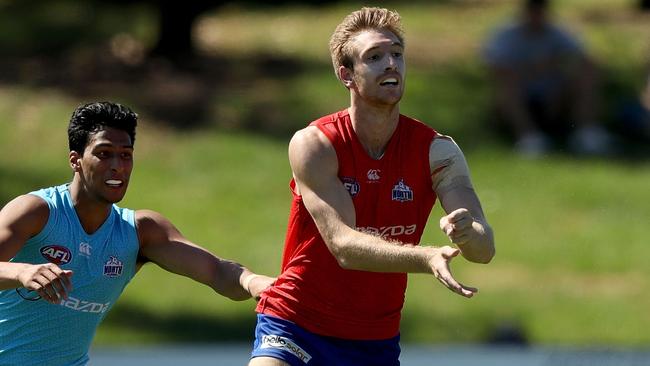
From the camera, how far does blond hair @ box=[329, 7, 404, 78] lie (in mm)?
6441

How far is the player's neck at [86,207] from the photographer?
21.1ft

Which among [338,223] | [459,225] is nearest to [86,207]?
[338,223]

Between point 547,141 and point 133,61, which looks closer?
point 547,141

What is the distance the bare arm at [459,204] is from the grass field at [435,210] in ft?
20.0

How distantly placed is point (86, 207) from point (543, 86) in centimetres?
906

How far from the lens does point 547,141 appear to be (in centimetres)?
1496

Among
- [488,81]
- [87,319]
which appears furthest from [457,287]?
[488,81]

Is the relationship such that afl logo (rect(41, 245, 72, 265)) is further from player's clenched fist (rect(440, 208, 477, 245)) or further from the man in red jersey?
player's clenched fist (rect(440, 208, 477, 245))

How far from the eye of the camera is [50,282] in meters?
5.70

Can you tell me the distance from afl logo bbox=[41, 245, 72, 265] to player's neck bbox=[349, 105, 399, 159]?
4.47ft

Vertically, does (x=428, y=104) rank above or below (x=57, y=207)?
above

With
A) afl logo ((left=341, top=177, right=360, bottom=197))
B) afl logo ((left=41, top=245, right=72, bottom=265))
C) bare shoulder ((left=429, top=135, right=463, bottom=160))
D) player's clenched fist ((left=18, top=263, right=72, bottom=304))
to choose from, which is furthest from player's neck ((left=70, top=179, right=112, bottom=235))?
bare shoulder ((left=429, top=135, right=463, bottom=160))

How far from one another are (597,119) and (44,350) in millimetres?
9960

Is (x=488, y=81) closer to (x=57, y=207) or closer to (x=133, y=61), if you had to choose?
(x=133, y=61)
